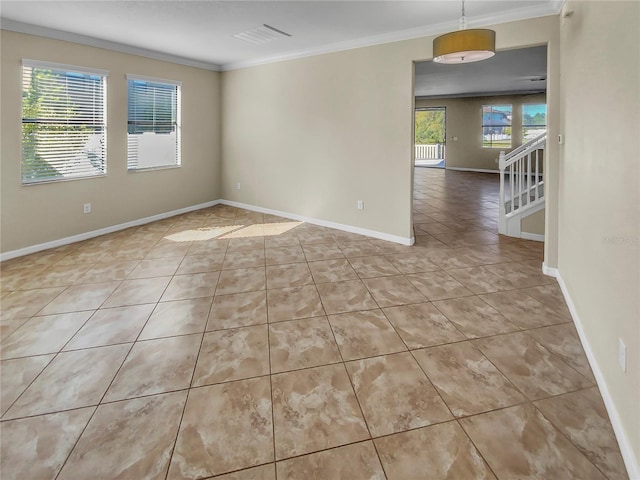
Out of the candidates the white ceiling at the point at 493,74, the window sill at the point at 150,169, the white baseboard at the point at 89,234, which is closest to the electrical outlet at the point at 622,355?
the white ceiling at the point at 493,74

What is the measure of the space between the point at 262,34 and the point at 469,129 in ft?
33.5

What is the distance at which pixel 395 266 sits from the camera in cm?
407

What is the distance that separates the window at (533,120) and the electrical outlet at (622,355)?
11920 millimetres

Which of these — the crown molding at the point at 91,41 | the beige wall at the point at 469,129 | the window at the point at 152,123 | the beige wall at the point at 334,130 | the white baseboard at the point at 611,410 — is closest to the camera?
the white baseboard at the point at 611,410

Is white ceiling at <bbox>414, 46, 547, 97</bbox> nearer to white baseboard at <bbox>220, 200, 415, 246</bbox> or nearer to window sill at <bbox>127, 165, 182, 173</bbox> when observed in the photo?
white baseboard at <bbox>220, 200, 415, 246</bbox>

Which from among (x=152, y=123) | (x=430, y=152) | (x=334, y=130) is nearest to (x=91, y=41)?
(x=152, y=123)

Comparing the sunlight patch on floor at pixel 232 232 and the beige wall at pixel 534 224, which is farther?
the sunlight patch on floor at pixel 232 232

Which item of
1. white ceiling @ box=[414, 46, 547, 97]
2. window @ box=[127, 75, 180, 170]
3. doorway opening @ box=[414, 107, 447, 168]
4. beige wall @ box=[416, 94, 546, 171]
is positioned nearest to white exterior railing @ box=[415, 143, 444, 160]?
doorway opening @ box=[414, 107, 447, 168]

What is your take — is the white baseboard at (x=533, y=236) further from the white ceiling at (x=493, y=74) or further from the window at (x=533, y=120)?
the window at (x=533, y=120)

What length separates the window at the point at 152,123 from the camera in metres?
5.53

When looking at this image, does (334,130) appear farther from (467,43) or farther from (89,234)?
(89,234)

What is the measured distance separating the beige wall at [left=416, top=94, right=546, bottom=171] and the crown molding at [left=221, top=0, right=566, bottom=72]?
9131 mm

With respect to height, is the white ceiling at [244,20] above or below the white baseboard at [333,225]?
above

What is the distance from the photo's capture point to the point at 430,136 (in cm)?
1538
